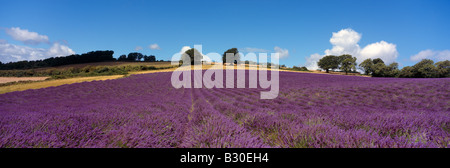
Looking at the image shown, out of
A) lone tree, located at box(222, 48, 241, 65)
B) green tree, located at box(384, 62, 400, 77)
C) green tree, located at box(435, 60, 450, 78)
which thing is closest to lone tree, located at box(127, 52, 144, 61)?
lone tree, located at box(222, 48, 241, 65)

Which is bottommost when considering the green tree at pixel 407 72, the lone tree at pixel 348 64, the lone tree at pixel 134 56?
the green tree at pixel 407 72

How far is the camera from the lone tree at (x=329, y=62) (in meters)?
62.3

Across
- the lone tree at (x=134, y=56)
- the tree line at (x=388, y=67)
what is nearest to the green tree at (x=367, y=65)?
the tree line at (x=388, y=67)

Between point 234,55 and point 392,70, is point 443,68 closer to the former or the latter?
point 392,70

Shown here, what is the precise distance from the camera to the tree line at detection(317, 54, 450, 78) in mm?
35125

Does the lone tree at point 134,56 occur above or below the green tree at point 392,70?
above

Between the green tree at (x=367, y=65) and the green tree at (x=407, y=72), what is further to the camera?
the green tree at (x=367, y=65)

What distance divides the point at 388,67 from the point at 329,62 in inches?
774

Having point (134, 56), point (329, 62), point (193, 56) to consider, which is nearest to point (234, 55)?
point (193, 56)

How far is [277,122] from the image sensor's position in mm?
2133

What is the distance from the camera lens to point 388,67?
44844mm

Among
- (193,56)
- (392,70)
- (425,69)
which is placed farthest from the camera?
(193,56)

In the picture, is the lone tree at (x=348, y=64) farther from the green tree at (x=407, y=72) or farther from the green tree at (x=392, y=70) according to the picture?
the green tree at (x=407, y=72)
